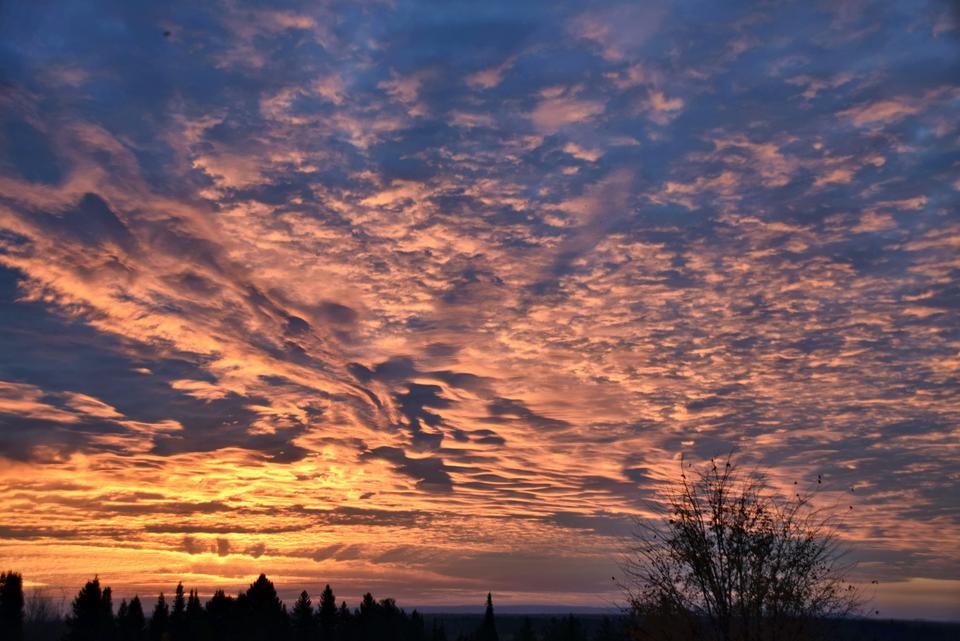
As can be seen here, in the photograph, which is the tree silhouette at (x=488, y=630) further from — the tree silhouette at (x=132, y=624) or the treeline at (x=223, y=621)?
the tree silhouette at (x=132, y=624)

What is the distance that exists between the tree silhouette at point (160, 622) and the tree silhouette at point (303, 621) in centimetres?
1603

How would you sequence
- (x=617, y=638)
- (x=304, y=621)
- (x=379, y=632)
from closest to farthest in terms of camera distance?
(x=617, y=638) < (x=304, y=621) < (x=379, y=632)

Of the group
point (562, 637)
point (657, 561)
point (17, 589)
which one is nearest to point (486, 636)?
point (562, 637)

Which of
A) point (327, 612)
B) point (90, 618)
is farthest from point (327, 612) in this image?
point (90, 618)

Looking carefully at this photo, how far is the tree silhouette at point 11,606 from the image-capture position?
10656 centimetres

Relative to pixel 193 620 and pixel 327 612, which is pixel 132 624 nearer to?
pixel 193 620

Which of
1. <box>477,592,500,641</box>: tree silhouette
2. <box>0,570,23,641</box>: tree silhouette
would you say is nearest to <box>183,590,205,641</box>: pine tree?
<box>0,570,23,641</box>: tree silhouette

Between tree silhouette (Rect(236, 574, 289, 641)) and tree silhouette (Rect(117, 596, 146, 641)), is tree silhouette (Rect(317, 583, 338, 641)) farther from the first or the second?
tree silhouette (Rect(117, 596, 146, 641))

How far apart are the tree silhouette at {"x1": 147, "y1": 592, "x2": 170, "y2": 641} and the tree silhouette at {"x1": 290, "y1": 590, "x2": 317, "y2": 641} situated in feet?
52.6

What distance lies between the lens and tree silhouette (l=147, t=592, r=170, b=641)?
351 feet

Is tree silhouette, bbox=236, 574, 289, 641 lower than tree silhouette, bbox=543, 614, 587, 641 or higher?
higher

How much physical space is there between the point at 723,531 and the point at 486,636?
112 metres

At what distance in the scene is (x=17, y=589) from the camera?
11431cm

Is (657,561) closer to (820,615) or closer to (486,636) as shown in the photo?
(820,615)
